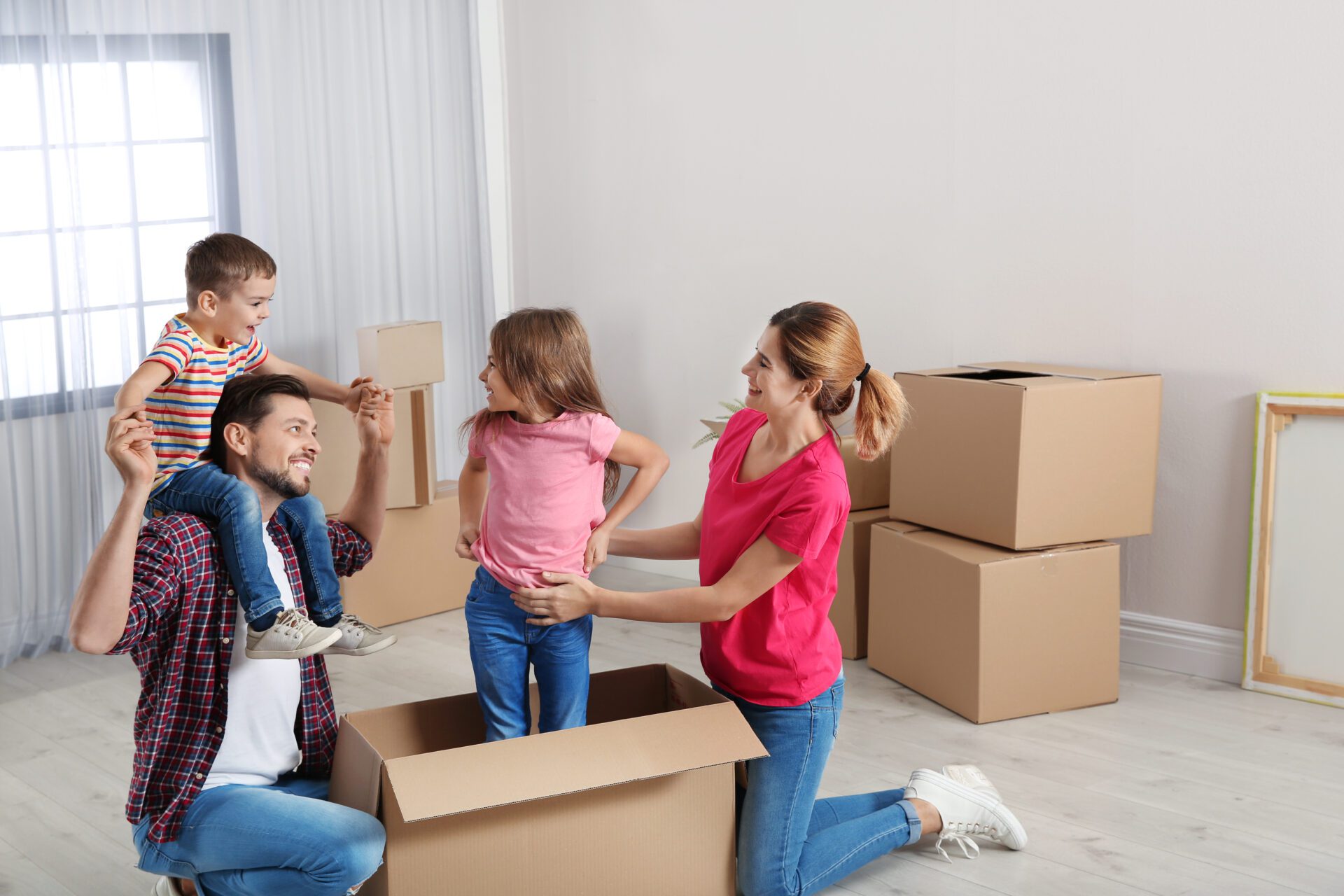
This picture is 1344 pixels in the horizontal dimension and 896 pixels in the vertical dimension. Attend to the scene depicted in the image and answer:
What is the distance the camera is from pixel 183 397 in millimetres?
2766

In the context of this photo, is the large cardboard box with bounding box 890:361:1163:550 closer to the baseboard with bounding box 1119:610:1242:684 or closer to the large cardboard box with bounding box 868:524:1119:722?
the large cardboard box with bounding box 868:524:1119:722

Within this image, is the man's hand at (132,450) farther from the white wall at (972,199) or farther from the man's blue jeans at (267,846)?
the white wall at (972,199)

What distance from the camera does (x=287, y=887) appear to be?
1730 mm

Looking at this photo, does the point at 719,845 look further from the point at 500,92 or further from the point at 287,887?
the point at 500,92

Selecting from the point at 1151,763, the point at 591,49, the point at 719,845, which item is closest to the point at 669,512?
the point at 591,49

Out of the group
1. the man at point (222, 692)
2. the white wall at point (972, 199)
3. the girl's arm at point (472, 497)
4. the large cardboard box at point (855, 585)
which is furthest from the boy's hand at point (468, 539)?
the white wall at point (972, 199)

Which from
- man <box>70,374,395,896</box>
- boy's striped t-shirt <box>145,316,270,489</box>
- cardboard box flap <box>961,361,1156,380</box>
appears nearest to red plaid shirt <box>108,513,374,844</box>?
man <box>70,374,395,896</box>

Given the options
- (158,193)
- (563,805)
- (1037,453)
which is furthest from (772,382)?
(158,193)

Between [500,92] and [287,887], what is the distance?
3570 mm

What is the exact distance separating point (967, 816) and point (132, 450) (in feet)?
5.23

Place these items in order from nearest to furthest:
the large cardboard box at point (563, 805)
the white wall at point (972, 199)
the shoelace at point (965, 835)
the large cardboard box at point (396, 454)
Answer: the large cardboard box at point (563, 805)
the shoelace at point (965, 835)
the white wall at point (972, 199)
the large cardboard box at point (396, 454)

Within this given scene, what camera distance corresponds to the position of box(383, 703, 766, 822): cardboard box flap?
5.55 ft

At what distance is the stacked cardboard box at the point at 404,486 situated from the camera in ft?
12.3

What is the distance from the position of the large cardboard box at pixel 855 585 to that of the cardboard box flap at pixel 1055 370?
0.52m
